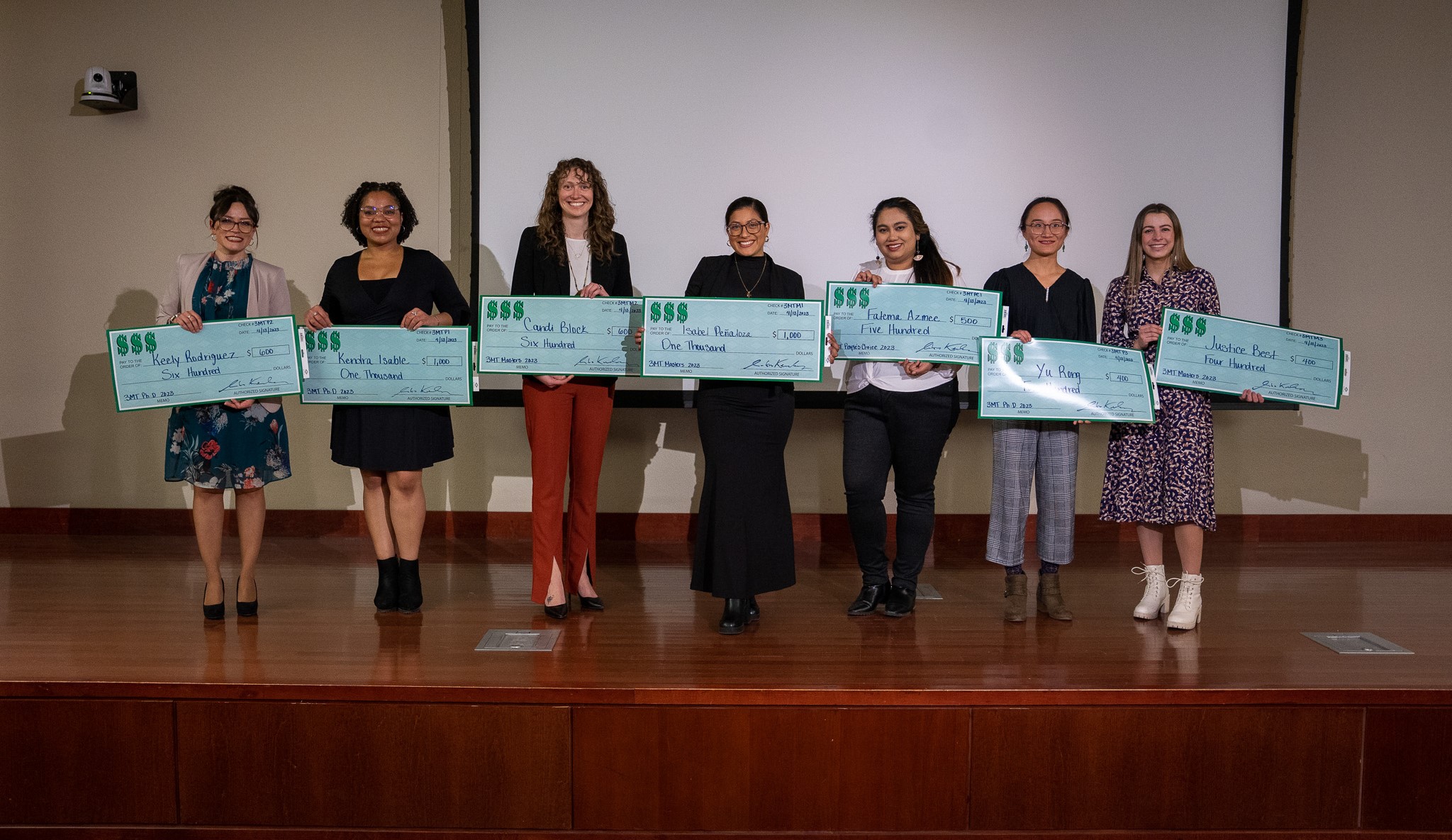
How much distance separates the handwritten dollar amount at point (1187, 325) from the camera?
9.72ft

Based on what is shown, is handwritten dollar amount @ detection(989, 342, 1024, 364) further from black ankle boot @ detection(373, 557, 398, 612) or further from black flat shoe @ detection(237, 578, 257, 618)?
black flat shoe @ detection(237, 578, 257, 618)

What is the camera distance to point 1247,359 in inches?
120

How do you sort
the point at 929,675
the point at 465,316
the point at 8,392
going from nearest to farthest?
the point at 929,675 < the point at 465,316 < the point at 8,392

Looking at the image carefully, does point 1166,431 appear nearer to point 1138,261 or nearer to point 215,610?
point 1138,261

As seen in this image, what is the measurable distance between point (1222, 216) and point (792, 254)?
2062mm

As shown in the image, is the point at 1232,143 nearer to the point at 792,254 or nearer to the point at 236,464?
the point at 792,254

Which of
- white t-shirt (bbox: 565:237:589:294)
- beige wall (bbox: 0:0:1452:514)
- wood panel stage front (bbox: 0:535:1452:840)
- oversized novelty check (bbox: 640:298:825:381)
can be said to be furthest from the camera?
beige wall (bbox: 0:0:1452:514)

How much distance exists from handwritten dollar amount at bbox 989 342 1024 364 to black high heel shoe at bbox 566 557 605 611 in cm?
155

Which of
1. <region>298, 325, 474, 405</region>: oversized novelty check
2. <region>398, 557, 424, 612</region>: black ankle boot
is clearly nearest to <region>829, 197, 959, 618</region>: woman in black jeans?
<region>298, 325, 474, 405</region>: oversized novelty check

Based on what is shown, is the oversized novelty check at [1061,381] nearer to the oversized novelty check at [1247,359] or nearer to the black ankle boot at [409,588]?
the oversized novelty check at [1247,359]

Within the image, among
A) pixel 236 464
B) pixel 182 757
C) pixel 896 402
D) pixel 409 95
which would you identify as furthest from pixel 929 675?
pixel 409 95

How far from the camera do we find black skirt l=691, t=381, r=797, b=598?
291cm

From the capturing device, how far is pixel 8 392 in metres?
4.76

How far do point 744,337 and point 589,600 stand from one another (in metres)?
1.10
